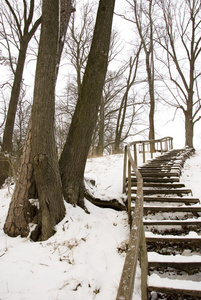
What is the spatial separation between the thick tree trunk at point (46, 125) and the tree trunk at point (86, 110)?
48 cm

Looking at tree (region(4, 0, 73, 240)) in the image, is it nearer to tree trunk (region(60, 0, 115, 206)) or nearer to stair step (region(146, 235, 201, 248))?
Answer: tree trunk (region(60, 0, 115, 206))

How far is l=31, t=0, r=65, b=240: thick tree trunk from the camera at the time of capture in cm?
335

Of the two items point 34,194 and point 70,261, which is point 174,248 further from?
point 34,194

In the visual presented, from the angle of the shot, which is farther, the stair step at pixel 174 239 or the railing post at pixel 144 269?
the stair step at pixel 174 239

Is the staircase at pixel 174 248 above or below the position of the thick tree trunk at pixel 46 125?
below

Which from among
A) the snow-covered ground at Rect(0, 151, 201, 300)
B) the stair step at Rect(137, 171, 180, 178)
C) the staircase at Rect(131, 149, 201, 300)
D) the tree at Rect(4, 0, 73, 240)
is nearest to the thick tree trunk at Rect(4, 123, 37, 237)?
the tree at Rect(4, 0, 73, 240)

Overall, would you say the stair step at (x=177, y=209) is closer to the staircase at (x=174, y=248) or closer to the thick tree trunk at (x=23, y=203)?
the staircase at (x=174, y=248)

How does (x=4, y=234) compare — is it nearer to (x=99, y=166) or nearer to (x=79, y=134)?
(x=79, y=134)

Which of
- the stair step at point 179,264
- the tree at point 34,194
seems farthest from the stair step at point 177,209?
the tree at point 34,194

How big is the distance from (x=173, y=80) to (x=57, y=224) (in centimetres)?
1547

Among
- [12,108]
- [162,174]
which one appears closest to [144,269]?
[162,174]

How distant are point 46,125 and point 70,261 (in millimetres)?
2132

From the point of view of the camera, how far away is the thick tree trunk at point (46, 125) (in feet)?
11.0

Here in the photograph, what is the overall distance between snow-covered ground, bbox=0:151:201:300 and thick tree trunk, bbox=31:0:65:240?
0.31 meters
